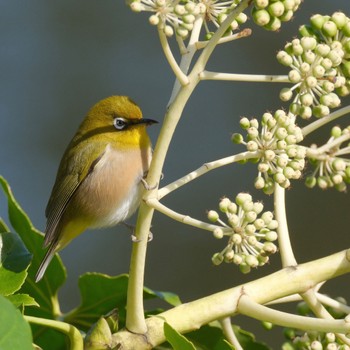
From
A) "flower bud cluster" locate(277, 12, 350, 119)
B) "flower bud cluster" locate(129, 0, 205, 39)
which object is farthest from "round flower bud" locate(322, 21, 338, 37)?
"flower bud cluster" locate(129, 0, 205, 39)

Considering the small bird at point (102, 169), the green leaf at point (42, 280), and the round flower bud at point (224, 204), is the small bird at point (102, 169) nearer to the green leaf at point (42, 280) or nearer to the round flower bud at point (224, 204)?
the green leaf at point (42, 280)

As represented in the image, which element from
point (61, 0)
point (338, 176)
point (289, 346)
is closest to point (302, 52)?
point (338, 176)

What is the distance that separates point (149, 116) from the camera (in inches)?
227

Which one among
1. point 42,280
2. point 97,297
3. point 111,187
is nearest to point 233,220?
point 97,297

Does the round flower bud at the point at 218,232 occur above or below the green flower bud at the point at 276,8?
below

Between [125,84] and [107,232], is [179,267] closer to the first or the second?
[107,232]

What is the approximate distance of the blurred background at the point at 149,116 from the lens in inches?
189

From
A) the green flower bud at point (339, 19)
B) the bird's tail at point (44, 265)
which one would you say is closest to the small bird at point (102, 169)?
the bird's tail at point (44, 265)

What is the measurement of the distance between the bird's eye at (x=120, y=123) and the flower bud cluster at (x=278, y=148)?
1244 millimetres

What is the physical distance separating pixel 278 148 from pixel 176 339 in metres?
0.33

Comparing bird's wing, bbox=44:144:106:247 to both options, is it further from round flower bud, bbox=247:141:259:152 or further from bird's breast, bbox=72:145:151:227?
round flower bud, bbox=247:141:259:152

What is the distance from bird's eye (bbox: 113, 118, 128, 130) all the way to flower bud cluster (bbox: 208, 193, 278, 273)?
4.14 ft

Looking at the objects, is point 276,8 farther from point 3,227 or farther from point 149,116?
point 149,116

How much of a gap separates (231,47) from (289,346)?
4.38 m
